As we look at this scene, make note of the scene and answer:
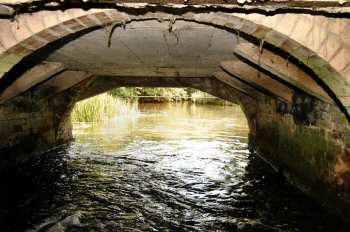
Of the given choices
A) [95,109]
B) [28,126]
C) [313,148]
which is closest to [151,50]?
[313,148]

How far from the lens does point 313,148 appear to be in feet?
17.5

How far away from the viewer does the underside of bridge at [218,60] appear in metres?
3.05

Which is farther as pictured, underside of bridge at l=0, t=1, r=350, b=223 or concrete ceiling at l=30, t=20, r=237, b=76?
concrete ceiling at l=30, t=20, r=237, b=76

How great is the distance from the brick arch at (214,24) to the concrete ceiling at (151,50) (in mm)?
368

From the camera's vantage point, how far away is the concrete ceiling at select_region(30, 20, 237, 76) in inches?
151

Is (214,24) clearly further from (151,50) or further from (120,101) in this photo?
(120,101)

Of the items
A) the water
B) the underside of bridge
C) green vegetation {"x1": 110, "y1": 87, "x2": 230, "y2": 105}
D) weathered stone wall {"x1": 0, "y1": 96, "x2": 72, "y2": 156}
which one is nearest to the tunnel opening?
the water

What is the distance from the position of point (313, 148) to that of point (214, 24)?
309cm

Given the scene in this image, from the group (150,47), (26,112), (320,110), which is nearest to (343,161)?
(320,110)

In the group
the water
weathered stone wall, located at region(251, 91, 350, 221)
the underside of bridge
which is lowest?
the water

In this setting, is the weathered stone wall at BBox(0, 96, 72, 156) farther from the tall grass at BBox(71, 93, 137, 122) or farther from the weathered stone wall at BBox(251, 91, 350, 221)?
the weathered stone wall at BBox(251, 91, 350, 221)

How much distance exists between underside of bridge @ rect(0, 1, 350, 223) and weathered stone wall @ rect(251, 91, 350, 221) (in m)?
0.02

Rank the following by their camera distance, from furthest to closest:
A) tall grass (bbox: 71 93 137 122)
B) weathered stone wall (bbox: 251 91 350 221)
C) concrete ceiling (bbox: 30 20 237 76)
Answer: tall grass (bbox: 71 93 137 122) → weathered stone wall (bbox: 251 91 350 221) → concrete ceiling (bbox: 30 20 237 76)

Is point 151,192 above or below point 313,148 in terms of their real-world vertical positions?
below
